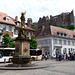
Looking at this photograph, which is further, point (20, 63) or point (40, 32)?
point (40, 32)

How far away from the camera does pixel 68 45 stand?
5056 centimetres

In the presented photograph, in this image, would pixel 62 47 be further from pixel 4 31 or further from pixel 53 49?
pixel 4 31

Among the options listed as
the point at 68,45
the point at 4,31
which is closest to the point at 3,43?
the point at 4,31

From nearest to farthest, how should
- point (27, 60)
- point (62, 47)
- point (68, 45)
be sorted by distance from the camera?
point (27, 60), point (62, 47), point (68, 45)

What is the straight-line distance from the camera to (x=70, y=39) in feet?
169

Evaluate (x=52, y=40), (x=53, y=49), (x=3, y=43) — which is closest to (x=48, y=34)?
(x=52, y=40)

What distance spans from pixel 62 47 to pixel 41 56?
711 inches

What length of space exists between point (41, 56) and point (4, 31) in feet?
39.5

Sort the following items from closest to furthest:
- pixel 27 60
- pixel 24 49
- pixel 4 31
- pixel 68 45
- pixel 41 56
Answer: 1. pixel 27 60
2. pixel 24 49
3. pixel 41 56
4. pixel 4 31
5. pixel 68 45

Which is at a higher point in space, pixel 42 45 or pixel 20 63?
pixel 42 45

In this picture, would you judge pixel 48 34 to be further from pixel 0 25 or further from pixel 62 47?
pixel 0 25

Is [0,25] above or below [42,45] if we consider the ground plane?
above

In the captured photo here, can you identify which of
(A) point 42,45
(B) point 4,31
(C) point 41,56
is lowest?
(C) point 41,56

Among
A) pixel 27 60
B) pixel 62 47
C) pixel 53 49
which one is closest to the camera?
pixel 27 60
